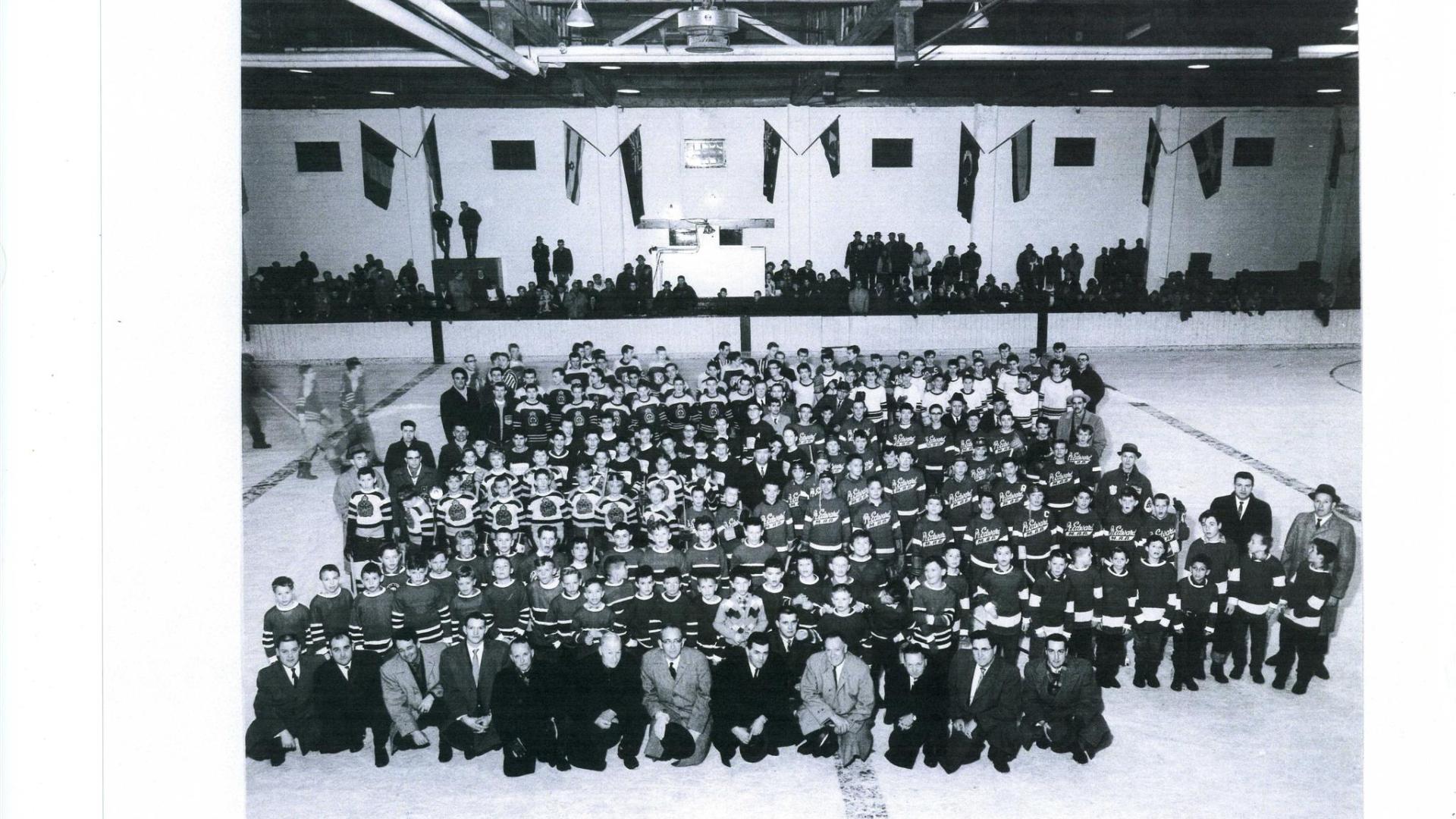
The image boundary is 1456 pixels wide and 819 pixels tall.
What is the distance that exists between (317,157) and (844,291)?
43.6 ft

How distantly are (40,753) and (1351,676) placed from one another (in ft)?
28.1

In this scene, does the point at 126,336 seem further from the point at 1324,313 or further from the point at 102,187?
the point at 1324,313

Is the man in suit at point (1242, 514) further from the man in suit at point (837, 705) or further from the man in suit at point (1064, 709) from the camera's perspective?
the man in suit at point (837, 705)

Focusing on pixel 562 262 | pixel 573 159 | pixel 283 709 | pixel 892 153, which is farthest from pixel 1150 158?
pixel 283 709

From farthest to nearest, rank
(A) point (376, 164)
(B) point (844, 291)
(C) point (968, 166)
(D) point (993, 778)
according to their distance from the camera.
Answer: (C) point (968, 166)
(A) point (376, 164)
(B) point (844, 291)
(D) point (993, 778)

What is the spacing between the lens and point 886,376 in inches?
524

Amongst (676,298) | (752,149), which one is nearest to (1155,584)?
(676,298)

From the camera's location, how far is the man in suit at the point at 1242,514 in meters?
8.57

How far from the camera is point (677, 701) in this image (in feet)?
22.1

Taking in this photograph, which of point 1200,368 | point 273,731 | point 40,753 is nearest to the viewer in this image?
point 40,753

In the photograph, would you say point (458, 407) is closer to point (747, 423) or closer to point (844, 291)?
point (747, 423)

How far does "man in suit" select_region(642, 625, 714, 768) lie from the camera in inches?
263

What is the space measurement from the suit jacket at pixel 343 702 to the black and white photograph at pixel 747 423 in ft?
0.11

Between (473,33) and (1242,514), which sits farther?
(473,33)
